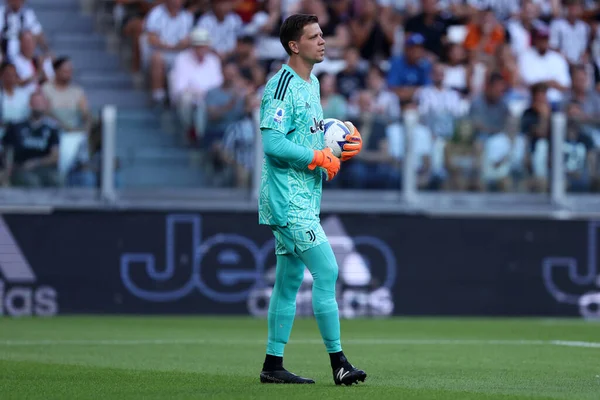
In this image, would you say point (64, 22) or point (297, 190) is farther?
point (64, 22)

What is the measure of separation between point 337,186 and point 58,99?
380 centimetres

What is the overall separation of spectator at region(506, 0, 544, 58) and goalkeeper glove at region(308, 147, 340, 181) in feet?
43.0

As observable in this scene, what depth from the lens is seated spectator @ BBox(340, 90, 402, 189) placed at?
1652 cm

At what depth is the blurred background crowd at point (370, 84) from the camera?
1616 cm

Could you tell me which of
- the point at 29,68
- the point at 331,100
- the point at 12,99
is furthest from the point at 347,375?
the point at 29,68

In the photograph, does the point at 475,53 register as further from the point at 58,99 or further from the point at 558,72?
the point at 58,99

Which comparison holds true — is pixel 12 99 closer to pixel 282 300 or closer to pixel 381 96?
pixel 381 96

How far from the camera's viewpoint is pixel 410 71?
18.9 meters

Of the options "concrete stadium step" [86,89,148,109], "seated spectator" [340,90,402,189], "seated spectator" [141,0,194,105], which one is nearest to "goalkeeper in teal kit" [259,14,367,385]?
"seated spectator" [340,90,402,189]

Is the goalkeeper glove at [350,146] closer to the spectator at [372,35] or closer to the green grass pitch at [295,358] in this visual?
the green grass pitch at [295,358]

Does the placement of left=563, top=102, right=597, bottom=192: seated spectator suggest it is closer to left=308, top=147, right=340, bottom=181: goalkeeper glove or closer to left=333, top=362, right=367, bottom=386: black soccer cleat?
left=308, top=147, right=340, bottom=181: goalkeeper glove

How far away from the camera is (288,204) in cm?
781

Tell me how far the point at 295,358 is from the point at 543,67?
36.3ft

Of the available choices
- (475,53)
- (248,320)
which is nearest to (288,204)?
(248,320)
